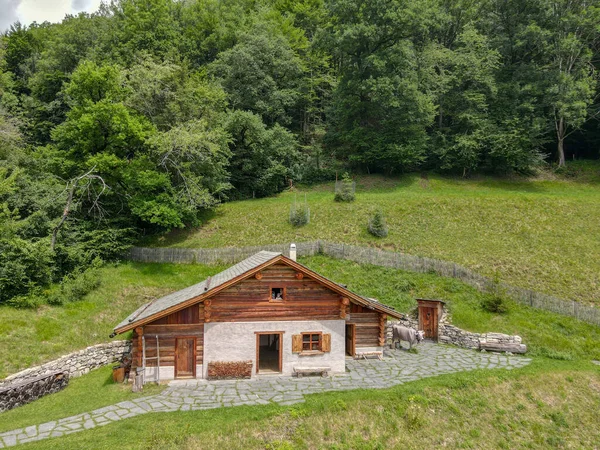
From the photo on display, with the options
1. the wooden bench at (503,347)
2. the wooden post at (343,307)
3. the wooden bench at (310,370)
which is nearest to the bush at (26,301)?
the wooden bench at (310,370)

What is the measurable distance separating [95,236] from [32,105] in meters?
27.9

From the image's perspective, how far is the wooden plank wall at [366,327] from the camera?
19.9 metres

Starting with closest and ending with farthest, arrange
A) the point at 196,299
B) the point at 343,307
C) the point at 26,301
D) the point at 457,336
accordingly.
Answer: the point at 196,299
the point at 343,307
the point at 26,301
the point at 457,336

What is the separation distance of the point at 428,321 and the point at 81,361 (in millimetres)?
19157

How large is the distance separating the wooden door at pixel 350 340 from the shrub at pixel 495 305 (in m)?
9.18

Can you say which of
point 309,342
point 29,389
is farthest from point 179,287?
point 309,342

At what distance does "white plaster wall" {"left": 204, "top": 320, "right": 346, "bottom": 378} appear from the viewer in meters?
17.0

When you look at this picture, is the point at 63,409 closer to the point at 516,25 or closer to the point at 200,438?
the point at 200,438

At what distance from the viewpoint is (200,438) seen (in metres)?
12.1

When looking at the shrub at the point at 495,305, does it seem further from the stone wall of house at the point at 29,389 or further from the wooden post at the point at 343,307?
the stone wall of house at the point at 29,389

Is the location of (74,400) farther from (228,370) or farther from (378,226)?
(378,226)

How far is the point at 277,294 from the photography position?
1797 centimetres

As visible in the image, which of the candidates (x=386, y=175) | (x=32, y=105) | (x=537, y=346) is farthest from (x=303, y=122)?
(x=537, y=346)

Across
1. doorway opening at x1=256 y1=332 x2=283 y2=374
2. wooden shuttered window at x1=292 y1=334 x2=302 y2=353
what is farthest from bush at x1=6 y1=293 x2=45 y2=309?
wooden shuttered window at x1=292 y1=334 x2=302 y2=353
